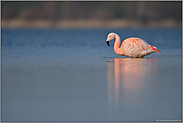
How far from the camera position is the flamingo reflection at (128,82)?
473cm

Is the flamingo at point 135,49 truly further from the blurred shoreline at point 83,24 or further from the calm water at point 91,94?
the blurred shoreline at point 83,24

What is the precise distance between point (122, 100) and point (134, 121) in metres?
0.73

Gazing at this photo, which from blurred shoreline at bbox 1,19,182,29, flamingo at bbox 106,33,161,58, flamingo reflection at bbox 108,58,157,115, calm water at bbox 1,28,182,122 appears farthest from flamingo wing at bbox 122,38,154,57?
blurred shoreline at bbox 1,19,182,29

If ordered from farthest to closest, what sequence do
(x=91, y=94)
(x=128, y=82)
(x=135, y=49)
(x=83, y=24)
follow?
(x=83, y=24) < (x=135, y=49) < (x=128, y=82) < (x=91, y=94)

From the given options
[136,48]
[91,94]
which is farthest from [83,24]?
[91,94]

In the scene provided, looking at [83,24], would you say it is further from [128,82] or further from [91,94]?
[91,94]

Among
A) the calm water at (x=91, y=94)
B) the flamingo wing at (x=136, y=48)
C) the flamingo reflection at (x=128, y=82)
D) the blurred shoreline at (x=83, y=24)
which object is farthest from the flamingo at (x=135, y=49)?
the blurred shoreline at (x=83, y=24)

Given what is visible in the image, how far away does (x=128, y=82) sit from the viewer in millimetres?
5852

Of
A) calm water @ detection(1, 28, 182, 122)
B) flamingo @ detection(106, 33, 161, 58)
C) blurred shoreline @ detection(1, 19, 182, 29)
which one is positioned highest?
blurred shoreline @ detection(1, 19, 182, 29)

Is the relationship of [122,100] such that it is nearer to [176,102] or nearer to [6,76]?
[176,102]

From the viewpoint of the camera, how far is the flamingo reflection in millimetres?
4727

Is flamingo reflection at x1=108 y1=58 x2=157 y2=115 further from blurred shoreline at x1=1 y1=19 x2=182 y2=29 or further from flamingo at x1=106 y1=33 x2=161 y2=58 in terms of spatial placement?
blurred shoreline at x1=1 y1=19 x2=182 y2=29

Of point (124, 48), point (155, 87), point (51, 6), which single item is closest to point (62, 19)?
point (51, 6)

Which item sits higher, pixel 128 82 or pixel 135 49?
pixel 135 49
